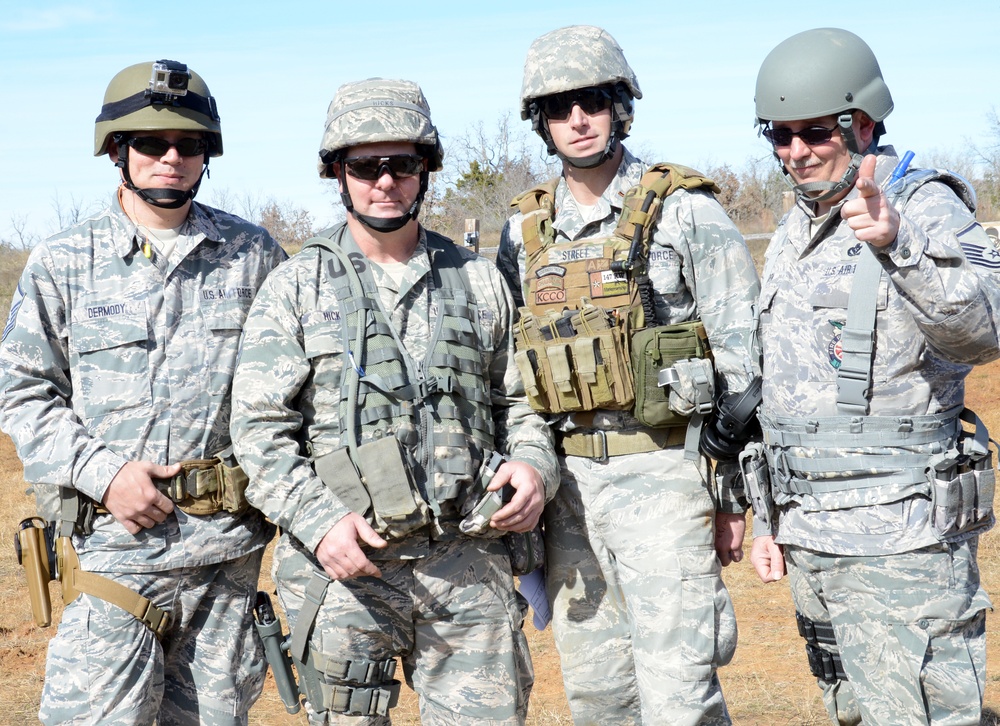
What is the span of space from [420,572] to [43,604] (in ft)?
5.07

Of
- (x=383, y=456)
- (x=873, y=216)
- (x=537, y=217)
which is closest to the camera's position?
(x=873, y=216)

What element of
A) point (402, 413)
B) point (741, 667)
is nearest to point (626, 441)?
point (402, 413)

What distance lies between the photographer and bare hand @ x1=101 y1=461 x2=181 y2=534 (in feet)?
11.8

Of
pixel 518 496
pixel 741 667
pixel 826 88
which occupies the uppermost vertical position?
pixel 826 88

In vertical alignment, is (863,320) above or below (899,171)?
below

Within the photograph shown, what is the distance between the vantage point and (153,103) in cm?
380

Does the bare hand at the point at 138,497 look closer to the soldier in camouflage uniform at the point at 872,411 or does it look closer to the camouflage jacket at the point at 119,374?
the camouflage jacket at the point at 119,374

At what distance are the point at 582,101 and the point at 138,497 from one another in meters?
2.17

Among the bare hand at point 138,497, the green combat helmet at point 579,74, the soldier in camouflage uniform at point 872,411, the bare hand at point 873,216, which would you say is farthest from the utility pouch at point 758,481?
the bare hand at point 138,497

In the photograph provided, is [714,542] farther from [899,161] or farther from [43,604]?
[43,604]

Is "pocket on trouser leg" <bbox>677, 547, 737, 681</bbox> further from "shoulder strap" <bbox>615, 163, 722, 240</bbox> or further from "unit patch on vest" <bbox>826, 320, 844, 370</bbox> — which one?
"shoulder strap" <bbox>615, 163, 722, 240</bbox>

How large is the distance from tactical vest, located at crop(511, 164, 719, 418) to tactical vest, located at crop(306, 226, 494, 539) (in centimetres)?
25

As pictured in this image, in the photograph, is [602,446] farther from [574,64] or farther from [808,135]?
[574,64]

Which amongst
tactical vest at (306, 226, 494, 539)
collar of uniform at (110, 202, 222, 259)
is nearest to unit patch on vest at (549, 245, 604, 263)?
tactical vest at (306, 226, 494, 539)
